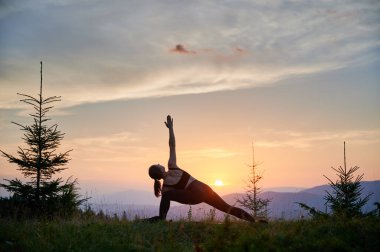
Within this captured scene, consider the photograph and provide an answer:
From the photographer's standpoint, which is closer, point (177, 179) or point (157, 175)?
point (177, 179)

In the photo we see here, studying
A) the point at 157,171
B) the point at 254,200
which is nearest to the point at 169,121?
the point at 157,171

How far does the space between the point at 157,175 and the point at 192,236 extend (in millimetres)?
2372

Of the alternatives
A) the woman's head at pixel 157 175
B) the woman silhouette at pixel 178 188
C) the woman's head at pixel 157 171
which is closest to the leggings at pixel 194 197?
the woman silhouette at pixel 178 188

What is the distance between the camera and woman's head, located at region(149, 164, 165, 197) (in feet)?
37.8

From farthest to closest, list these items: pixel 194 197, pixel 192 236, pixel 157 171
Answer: pixel 157 171 < pixel 194 197 < pixel 192 236

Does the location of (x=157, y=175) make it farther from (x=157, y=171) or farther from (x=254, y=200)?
(x=254, y=200)

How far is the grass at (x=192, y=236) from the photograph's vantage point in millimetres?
7742

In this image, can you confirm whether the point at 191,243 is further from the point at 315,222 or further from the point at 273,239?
the point at 315,222

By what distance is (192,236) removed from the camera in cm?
973

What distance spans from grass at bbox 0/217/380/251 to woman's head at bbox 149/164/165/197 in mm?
1039

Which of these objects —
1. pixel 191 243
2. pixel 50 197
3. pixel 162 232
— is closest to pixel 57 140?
pixel 50 197

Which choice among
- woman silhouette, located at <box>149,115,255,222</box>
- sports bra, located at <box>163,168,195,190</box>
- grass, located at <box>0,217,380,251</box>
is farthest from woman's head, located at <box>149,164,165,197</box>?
grass, located at <box>0,217,380,251</box>

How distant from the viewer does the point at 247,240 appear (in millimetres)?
7793

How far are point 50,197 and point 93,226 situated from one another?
906 centimetres
